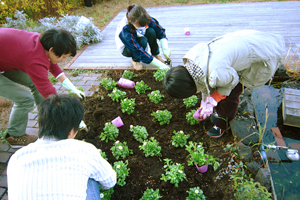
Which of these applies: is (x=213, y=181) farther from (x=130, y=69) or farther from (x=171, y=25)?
(x=171, y=25)

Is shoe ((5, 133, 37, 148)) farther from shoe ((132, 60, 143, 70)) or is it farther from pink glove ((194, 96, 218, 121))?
pink glove ((194, 96, 218, 121))

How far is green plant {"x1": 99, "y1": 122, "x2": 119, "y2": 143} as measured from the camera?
2.30 meters

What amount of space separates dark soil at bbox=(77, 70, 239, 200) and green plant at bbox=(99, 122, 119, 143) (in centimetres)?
7

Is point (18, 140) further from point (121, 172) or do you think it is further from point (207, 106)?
point (207, 106)

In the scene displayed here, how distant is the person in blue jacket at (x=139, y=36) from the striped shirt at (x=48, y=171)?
215 centimetres

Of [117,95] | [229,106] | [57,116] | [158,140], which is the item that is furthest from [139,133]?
[57,116]

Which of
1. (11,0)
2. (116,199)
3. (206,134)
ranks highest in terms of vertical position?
(11,0)

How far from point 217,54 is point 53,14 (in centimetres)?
684

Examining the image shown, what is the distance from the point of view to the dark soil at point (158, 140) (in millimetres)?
1829

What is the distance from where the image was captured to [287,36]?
4.01m

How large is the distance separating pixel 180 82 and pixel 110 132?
1152 millimetres

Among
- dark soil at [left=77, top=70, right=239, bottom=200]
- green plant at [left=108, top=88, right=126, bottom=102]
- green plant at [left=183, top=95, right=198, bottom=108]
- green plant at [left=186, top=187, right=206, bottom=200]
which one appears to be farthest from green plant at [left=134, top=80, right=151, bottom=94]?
green plant at [left=186, top=187, right=206, bottom=200]

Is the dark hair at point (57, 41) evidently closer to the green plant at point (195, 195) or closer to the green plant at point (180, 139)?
the green plant at point (180, 139)

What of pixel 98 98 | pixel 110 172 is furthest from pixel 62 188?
pixel 98 98
